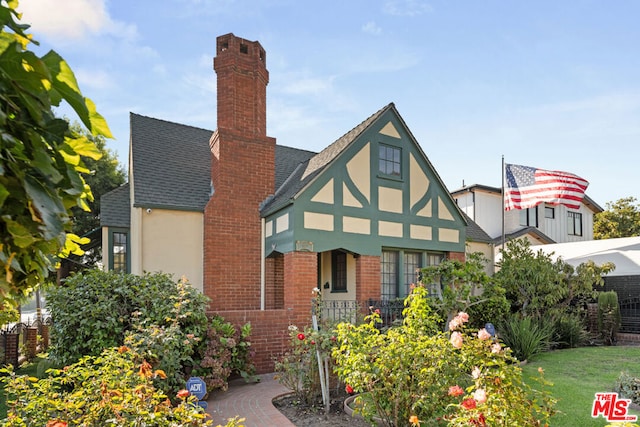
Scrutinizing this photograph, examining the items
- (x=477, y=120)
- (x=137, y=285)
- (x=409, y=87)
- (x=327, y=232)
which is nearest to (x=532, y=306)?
(x=477, y=120)

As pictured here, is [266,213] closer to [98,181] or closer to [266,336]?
[266,336]

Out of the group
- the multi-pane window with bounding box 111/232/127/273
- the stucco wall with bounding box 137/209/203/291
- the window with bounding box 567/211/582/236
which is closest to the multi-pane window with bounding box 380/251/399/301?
the stucco wall with bounding box 137/209/203/291

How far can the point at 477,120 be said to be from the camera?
10.9m

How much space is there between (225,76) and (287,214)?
4597 millimetres

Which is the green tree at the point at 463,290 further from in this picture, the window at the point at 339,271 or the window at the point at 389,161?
the window at the point at 389,161

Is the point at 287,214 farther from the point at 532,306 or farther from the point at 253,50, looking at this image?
the point at 532,306

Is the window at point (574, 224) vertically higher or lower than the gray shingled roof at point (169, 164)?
lower

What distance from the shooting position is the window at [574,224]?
83.7ft

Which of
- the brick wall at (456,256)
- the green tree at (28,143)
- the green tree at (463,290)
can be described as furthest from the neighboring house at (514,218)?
the green tree at (28,143)

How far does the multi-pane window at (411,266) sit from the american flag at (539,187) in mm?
5570

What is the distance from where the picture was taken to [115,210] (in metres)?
12.2

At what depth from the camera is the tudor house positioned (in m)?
11.1

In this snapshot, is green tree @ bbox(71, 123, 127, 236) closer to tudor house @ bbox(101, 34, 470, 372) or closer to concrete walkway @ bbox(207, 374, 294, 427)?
tudor house @ bbox(101, 34, 470, 372)

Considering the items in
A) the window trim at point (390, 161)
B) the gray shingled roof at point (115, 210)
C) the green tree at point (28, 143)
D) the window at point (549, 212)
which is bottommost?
the green tree at point (28, 143)
